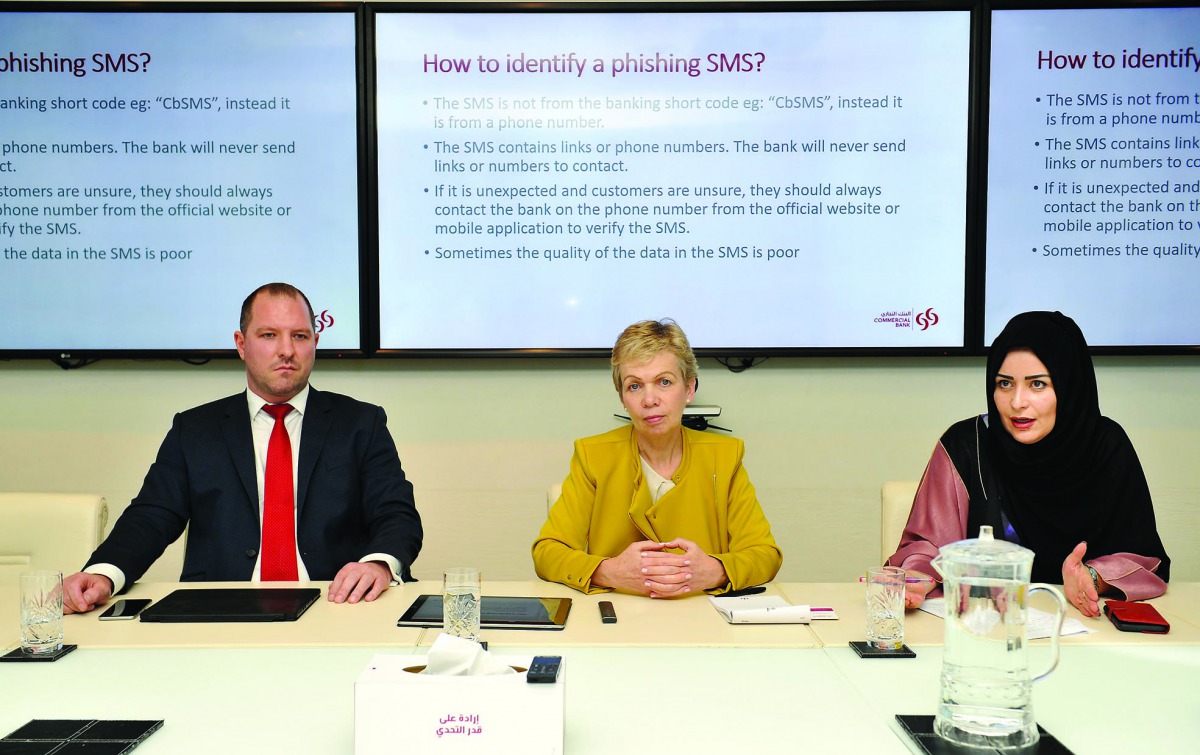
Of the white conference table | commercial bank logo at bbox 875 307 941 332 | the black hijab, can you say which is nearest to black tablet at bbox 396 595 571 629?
the white conference table

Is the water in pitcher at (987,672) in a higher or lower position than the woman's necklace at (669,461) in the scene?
lower

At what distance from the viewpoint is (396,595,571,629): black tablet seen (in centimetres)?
182

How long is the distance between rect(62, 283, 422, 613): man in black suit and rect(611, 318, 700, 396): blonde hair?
0.68 m

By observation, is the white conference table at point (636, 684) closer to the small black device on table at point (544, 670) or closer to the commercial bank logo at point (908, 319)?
the small black device on table at point (544, 670)

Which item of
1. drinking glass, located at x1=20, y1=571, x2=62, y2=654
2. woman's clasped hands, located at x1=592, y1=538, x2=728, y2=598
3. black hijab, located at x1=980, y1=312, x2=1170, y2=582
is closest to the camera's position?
drinking glass, located at x1=20, y1=571, x2=62, y2=654

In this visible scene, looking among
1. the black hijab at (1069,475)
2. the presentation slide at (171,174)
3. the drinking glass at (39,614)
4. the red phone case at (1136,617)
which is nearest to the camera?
the drinking glass at (39,614)

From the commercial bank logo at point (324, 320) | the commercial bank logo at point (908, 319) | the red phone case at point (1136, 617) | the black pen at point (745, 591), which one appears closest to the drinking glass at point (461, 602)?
the black pen at point (745, 591)

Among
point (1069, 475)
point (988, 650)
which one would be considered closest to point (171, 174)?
point (1069, 475)

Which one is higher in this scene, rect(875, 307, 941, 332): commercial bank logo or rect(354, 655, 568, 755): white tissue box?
rect(875, 307, 941, 332): commercial bank logo

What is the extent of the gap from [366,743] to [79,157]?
2814mm

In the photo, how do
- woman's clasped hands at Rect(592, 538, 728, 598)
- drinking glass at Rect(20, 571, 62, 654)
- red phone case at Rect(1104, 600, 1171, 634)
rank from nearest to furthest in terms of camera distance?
drinking glass at Rect(20, 571, 62, 654), red phone case at Rect(1104, 600, 1171, 634), woman's clasped hands at Rect(592, 538, 728, 598)

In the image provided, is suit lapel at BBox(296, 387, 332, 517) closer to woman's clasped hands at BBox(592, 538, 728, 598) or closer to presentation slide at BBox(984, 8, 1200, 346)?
woman's clasped hands at BBox(592, 538, 728, 598)

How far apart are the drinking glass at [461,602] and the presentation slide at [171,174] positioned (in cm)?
174

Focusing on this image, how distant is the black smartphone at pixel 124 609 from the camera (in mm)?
1875
